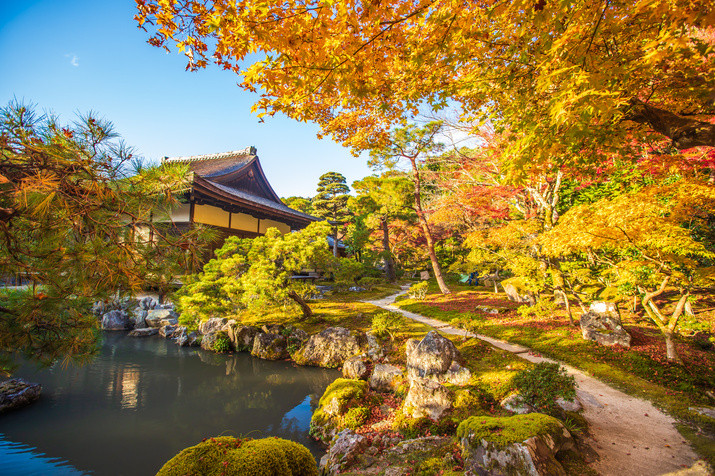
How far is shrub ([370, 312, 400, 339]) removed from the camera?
806 centimetres

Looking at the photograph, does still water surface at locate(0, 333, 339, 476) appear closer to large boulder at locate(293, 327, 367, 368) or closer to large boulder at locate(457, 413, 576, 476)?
large boulder at locate(293, 327, 367, 368)

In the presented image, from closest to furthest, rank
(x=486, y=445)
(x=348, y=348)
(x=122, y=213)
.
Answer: (x=122, y=213) → (x=486, y=445) → (x=348, y=348)

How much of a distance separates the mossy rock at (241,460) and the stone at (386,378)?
12.8 ft

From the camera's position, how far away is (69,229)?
8.09ft

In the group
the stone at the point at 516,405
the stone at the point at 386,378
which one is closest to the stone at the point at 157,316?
the stone at the point at 386,378

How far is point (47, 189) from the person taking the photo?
200 cm

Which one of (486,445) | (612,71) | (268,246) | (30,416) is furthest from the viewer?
(268,246)

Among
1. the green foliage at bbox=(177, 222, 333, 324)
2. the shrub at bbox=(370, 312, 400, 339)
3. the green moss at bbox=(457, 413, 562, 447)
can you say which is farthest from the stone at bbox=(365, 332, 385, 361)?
the green moss at bbox=(457, 413, 562, 447)

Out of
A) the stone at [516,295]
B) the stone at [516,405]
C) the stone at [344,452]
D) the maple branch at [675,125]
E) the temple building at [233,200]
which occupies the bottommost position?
the stone at [344,452]

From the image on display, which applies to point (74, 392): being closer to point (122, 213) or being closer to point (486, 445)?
point (122, 213)

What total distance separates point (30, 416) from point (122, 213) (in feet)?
22.0

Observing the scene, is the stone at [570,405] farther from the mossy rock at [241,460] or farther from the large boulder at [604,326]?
the mossy rock at [241,460]

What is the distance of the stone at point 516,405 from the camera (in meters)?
4.04

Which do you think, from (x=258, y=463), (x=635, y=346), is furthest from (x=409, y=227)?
(x=258, y=463)
